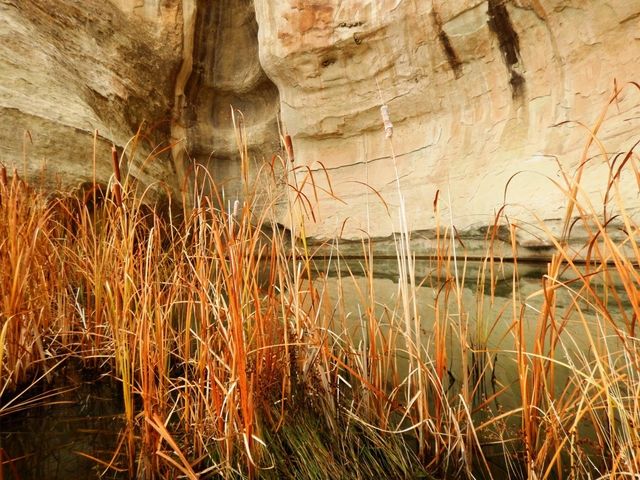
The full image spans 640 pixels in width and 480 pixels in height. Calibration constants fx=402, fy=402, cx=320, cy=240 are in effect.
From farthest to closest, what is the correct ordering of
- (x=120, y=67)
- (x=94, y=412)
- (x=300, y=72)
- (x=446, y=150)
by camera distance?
(x=300, y=72)
(x=120, y=67)
(x=446, y=150)
(x=94, y=412)

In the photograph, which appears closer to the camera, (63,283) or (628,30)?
(63,283)

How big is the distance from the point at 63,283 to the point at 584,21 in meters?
2.82

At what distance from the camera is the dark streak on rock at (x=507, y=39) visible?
8.13 ft

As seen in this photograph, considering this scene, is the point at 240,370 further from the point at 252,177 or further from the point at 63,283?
the point at 252,177

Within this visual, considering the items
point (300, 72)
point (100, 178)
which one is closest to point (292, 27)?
point (300, 72)

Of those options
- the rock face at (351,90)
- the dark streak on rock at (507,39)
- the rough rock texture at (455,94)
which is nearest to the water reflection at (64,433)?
the rock face at (351,90)

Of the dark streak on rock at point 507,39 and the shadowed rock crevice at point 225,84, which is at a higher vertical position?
the shadowed rock crevice at point 225,84

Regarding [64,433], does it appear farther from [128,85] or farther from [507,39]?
[128,85]

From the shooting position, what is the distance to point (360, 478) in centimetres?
67

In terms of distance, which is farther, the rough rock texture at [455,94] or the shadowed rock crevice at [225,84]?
the shadowed rock crevice at [225,84]

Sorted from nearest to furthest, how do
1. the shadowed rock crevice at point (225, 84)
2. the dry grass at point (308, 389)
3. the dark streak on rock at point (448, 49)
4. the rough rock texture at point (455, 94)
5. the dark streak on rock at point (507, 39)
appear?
the dry grass at point (308, 389), the rough rock texture at point (455, 94), the dark streak on rock at point (507, 39), the dark streak on rock at point (448, 49), the shadowed rock crevice at point (225, 84)

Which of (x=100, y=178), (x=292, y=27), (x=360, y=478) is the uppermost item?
(x=292, y=27)

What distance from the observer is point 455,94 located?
9.55ft

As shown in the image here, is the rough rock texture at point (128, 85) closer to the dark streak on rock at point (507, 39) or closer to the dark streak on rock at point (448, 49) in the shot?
the dark streak on rock at point (448, 49)
